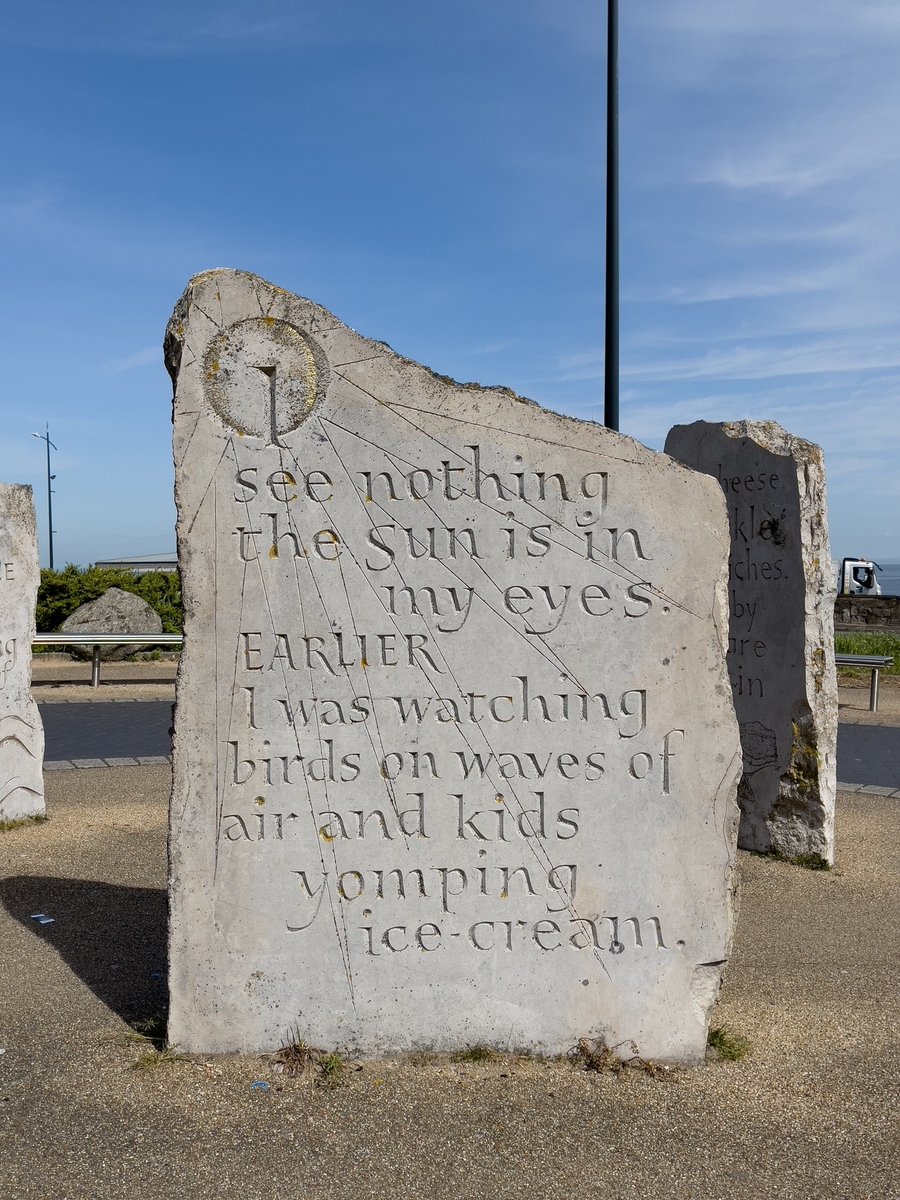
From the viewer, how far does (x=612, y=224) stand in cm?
919

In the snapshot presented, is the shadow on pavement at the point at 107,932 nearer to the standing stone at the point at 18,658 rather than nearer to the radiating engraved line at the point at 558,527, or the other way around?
the standing stone at the point at 18,658

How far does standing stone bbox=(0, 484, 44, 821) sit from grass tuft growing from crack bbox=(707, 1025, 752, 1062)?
16.1ft

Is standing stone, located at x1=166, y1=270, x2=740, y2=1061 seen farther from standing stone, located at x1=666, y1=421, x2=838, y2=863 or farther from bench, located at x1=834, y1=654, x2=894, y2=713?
bench, located at x1=834, y1=654, x2=894, y2=713

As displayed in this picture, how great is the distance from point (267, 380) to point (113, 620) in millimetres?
13395

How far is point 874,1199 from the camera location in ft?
9.32

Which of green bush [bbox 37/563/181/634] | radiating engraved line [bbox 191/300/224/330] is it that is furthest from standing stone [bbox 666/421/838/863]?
green bush [bbox 37/563/181/634]

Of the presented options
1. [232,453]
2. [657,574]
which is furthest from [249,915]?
[657,574]

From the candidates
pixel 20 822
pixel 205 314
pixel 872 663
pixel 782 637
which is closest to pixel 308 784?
pixel 205 314

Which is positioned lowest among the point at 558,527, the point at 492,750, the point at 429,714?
the point at 492,750

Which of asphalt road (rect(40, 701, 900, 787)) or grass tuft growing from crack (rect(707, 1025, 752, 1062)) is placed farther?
asphalt road (rect(40, 701, 900, 787))

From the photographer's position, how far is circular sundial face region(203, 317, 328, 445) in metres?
3.54

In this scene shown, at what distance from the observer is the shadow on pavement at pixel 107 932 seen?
4.18 meters

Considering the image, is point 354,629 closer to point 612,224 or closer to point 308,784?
point 308,784

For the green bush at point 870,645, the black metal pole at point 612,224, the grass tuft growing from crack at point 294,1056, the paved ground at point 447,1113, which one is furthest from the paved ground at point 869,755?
the grass tuft growing from crack at point 294,1056
